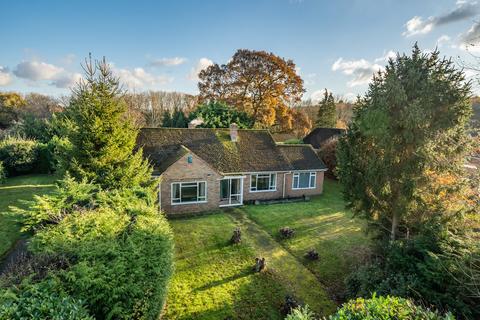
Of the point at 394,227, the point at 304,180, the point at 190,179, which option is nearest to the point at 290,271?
the point at 394,227

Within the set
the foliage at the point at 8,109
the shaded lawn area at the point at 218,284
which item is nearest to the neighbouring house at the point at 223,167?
the shaded lawn area at the point at 218,284

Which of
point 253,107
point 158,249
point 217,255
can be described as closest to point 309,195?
point 217,255

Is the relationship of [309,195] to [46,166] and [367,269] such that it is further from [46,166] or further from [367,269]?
[46,166]

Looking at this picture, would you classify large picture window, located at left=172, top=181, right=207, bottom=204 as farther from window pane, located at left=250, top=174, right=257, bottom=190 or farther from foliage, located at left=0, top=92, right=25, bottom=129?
foliage, located at left=0, top=92, right=25, bottom=129

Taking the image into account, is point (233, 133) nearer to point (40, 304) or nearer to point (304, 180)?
point (304, 180)

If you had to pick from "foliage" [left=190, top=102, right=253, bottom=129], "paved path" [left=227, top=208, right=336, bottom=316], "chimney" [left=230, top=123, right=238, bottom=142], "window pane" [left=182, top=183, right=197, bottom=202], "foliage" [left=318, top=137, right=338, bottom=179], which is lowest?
"paved path" [left=227, top=208, right=336, bottom=316]

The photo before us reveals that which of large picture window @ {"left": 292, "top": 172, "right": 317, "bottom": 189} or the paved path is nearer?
the paved path

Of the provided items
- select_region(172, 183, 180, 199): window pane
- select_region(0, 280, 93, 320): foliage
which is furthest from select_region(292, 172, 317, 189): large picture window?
select_region(0, 280, 93, 320): foliage

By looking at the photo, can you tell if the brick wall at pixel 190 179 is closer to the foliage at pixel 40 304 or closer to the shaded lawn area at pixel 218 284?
the shaded lawn area at pixel 218 284
